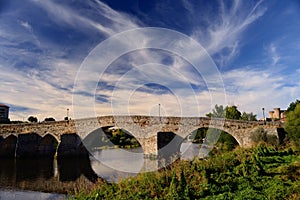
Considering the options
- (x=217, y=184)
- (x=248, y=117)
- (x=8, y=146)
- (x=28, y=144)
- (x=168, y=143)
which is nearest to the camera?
(x=217, y=184)

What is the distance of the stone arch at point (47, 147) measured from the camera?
29.4 m

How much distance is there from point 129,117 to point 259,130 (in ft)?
41.9

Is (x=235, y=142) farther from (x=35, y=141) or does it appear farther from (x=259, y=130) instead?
(x=35, y=141)

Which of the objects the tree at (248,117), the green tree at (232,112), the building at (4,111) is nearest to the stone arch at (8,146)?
the building at (4,111)

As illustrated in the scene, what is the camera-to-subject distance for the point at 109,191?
29.7ft

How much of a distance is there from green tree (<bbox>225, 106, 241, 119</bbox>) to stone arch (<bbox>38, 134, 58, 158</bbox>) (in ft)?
83.2

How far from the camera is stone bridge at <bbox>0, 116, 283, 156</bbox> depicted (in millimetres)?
24734

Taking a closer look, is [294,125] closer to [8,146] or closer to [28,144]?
[28,144]

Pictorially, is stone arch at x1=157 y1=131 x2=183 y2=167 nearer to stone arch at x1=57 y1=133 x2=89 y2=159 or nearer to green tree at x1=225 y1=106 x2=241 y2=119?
stone arch at x1=57 y1=133 x2=89 y2=159

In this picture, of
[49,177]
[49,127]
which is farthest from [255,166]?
[49,127]

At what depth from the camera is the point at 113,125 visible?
27141 millimetres

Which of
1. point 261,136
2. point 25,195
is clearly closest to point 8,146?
point 25,195

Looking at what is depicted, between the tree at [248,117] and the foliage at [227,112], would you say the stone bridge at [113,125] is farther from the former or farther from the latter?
the tree at [248,117]

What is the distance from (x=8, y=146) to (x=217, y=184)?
100 feet
